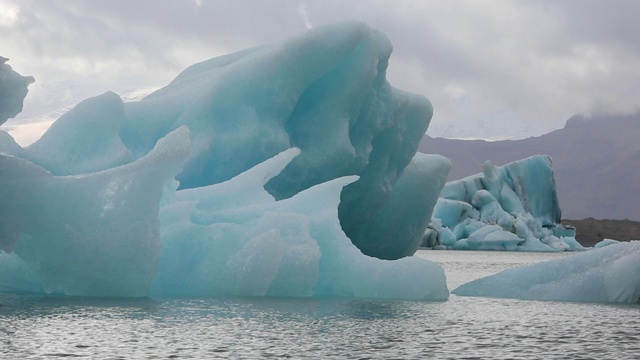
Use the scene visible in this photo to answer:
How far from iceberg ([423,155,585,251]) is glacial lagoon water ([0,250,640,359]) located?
30.0m

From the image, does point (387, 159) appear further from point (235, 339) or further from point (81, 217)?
point (235, 339)

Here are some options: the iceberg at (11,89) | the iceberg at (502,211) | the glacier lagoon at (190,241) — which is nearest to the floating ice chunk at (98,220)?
the glacier lagoon at (190,241)

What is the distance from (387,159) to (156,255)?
335 inches

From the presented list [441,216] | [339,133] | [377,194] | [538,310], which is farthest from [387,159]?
[441,216]

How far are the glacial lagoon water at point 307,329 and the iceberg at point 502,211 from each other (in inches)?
1182

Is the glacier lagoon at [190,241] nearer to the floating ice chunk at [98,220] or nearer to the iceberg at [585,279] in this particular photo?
the floating ice chunk at [98,220]

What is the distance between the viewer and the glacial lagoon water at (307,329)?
23.1 ft

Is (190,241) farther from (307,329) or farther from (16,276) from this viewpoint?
(307,329)

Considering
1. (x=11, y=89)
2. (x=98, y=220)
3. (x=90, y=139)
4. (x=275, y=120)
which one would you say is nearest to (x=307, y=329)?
(x=98, y=220)

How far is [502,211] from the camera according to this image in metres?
42.8

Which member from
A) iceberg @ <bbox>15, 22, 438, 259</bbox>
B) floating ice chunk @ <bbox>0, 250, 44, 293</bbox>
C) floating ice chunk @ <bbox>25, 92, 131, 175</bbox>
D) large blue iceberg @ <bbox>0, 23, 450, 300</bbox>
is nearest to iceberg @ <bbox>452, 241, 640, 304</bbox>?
large blue iceberg @ <bbox>0, 23, 450, 300</bbox>

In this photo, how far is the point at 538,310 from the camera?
1061 cm

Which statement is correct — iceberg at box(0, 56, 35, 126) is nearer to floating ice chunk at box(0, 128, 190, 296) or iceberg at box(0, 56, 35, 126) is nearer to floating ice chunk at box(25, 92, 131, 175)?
floating ice chunk at box(0, 128, 190, 296)

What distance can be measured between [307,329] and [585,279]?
197 inches
